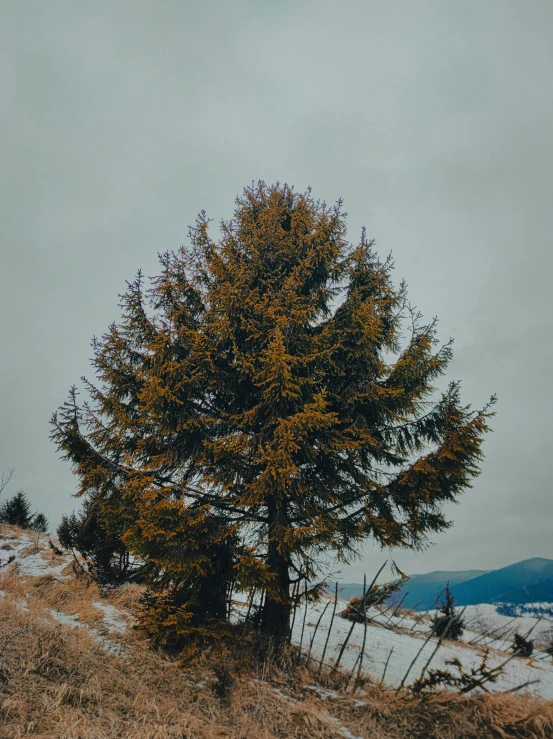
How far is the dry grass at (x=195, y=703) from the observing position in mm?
3609

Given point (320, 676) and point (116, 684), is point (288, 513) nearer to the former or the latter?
point (320, 676)

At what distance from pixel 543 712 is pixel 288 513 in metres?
4.03

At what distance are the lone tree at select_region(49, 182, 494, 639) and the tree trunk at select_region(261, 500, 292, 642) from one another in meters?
0.03

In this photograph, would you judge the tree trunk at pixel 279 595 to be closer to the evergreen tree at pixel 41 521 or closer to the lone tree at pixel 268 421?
the lone tree at pixel 268 421

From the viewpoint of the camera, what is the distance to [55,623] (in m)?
6.47

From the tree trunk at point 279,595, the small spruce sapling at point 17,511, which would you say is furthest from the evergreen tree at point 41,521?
the tree trunk at point 279,595

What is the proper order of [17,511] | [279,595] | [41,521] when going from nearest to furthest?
[279,595] < [17,511] < [41,521]

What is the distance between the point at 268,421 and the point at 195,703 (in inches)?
152

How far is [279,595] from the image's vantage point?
596cm

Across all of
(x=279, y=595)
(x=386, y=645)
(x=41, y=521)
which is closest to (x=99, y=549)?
(x=279, y=595)

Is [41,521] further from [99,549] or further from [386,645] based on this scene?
[386,645]

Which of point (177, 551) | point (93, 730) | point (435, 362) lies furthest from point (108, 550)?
point (435, 362)

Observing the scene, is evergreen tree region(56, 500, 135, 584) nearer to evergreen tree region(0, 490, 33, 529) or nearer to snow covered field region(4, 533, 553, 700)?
snow covered field region(4, 533, 553, 700)

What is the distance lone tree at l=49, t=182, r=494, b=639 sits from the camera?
5.72m
